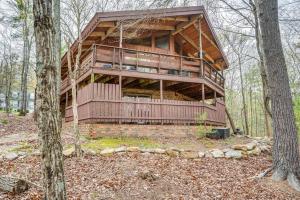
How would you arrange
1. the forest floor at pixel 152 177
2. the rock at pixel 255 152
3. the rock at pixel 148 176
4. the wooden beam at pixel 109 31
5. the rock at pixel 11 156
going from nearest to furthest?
the forest floor at pixel 152 177 < the rock at pixel 148 176 < the rock at pixel 11 156 < the rock at pixel 255 152 < the wooden beam at pixel 109 31

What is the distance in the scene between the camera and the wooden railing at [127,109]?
36.4 ft

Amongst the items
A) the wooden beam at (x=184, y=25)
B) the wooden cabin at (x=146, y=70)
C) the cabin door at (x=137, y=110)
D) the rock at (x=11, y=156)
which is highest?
the wooden beam at (x=184, y=25)

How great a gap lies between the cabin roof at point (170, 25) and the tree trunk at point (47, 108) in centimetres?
595

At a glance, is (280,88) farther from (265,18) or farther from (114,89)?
(114,89)

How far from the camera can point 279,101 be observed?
6410 mm

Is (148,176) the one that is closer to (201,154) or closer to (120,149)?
(120,149)

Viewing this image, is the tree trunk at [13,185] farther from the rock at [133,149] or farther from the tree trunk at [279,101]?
the tree trunk at [279,101]

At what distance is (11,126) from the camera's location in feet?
50.9

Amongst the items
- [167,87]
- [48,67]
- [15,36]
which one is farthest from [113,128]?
[15,36]

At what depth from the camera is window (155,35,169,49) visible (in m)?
16.0

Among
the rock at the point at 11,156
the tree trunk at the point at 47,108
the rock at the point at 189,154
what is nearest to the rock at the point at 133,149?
the rock at the point at 189,154

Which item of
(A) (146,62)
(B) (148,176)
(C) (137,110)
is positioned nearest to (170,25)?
(A) (146,62)

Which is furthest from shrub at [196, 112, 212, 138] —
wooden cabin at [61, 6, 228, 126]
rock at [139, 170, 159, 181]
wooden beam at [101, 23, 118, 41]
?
rock at [139, 170, 159, 181]

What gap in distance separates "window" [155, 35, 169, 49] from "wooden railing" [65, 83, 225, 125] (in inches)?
188
